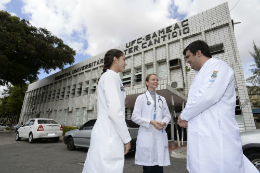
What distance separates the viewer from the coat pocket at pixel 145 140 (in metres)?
2.53

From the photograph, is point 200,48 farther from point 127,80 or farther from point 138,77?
point 127,80

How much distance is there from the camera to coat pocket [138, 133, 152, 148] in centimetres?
253

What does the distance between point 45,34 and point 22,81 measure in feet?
26.5

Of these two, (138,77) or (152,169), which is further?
(138,77)

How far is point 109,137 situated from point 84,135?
6.10 meters

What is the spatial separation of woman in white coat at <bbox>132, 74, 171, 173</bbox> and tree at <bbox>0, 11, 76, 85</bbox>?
19679 mm

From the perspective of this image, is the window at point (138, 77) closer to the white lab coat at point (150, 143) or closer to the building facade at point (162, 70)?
the building facade at point (162, 70)

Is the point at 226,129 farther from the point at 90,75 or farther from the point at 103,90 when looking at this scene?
the point at 90,75

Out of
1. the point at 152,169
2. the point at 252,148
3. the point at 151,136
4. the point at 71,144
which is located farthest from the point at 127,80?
the point at 152,169

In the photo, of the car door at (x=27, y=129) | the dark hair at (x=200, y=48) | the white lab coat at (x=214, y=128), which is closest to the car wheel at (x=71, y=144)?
the car door at (x=27, y=129)

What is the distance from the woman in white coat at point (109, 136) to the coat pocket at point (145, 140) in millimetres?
1045

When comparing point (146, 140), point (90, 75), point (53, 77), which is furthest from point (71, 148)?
point (53, 77)

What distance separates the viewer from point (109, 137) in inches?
60.1

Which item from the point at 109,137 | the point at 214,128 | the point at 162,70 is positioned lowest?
the point at 109,137
